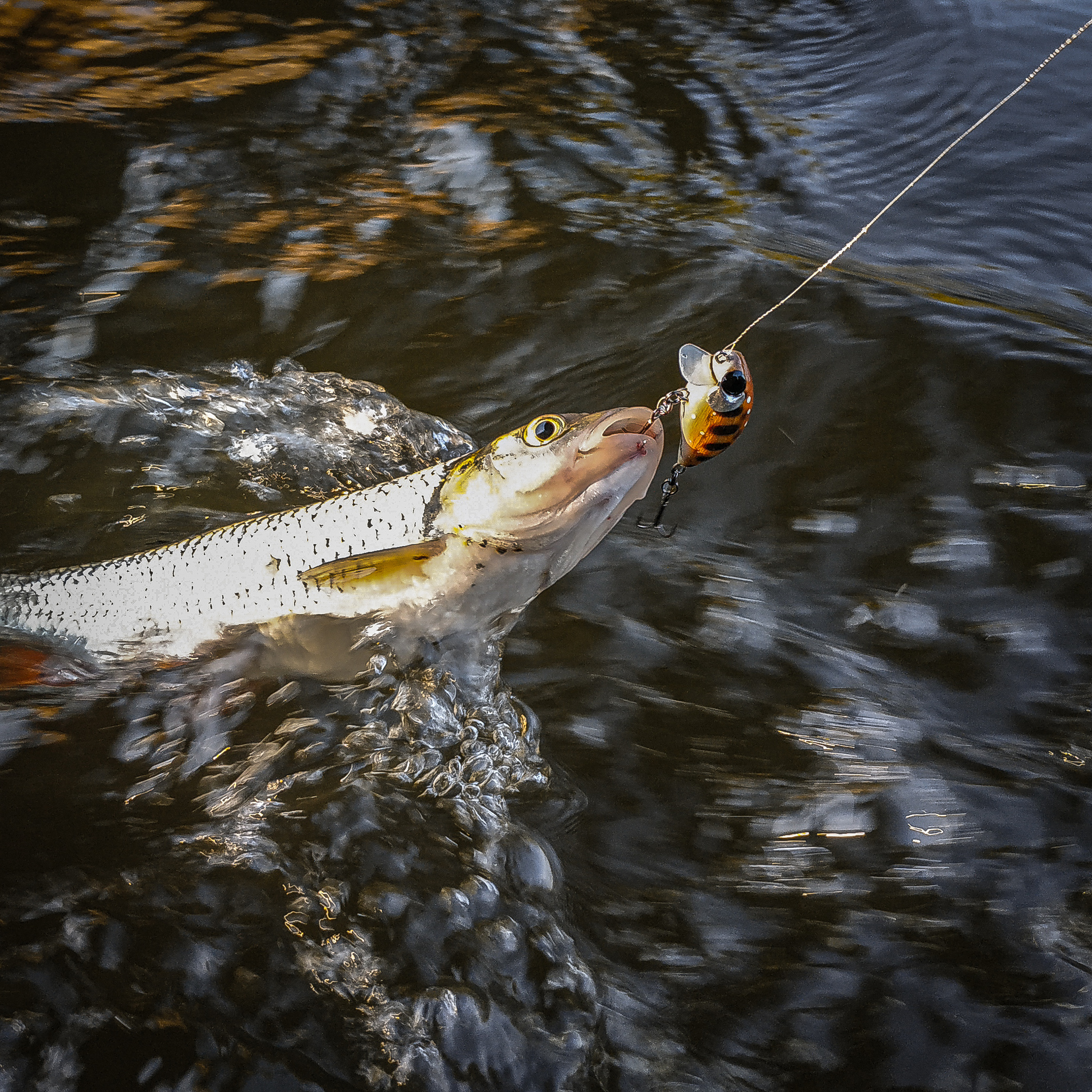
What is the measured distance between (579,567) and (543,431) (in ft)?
3.66

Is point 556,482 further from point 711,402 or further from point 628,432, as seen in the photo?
point 711,402

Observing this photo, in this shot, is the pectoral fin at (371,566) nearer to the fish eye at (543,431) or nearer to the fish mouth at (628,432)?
the fish eye at (543,431)

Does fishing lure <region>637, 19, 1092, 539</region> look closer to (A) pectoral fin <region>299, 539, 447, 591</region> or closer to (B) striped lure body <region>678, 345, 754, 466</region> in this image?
(B) striped lure body <region>678, 345, 754, 466</region>

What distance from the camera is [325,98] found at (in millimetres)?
6094

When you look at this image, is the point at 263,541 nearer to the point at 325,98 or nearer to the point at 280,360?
the point at 280,360

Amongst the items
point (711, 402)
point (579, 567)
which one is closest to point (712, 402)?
point (711, 402)

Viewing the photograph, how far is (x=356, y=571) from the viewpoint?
2.78 meters

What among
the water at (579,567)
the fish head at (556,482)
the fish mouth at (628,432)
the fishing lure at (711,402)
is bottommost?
the water at (579,567)

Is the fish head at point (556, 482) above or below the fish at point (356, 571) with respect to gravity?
above

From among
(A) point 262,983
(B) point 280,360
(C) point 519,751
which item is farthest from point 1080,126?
(A) point 262,983

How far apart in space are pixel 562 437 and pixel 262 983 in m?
1.59

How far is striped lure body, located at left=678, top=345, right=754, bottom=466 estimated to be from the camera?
85.0 inches

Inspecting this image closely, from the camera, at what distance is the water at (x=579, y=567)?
7.45ft

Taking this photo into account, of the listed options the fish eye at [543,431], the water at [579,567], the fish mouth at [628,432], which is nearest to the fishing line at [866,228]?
the water at [579,567]
